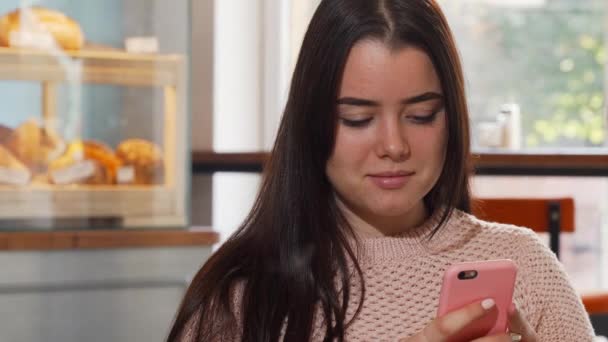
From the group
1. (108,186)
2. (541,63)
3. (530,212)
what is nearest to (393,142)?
(530,212)

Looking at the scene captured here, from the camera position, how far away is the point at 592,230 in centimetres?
475

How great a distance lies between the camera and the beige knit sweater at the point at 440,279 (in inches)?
52.4

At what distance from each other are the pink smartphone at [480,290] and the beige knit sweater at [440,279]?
0.52ft

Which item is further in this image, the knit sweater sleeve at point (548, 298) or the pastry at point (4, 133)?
the pastry at point (4, 133)

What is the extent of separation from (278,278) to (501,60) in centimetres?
375

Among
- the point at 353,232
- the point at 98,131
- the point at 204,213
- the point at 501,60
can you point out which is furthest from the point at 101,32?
the point at 501,60

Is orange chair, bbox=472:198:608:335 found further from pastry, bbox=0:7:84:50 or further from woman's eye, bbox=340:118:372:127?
woman's eye, bbox=340:118:372:127

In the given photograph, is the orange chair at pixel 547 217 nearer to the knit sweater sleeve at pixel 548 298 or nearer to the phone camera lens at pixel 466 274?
the knit sweater sleeve at pixel 548 298

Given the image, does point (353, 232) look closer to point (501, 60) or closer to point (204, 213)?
point (204, 213)

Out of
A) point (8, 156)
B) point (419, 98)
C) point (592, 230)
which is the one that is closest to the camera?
point (419, 98)

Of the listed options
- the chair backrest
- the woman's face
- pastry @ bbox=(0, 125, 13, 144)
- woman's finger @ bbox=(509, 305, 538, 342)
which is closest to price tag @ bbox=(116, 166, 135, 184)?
pastry @ bbox=(0, 125, 13, 144)

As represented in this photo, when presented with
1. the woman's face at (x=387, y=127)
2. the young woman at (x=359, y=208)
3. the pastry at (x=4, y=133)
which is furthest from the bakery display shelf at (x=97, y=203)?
the woman's face at (x=387, y=127)

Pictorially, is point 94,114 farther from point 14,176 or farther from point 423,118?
point 423,118

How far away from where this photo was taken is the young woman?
126 cm
